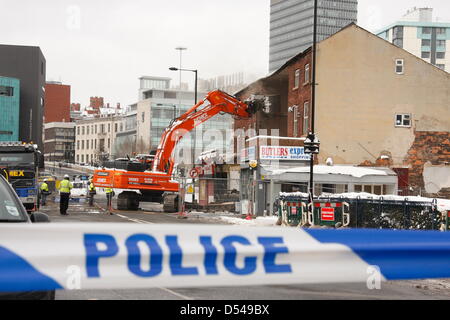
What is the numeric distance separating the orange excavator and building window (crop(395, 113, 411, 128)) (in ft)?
29.0

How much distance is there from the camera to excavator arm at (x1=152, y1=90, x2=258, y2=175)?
35.3 m

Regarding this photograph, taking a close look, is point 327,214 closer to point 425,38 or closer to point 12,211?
point 12,211

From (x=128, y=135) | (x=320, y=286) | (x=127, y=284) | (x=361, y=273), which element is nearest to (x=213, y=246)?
(x=127, y=284)

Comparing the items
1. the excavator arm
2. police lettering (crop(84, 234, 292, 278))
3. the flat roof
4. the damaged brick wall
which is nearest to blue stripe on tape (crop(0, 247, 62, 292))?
police lettering (crop(84, 234, 292, 278))

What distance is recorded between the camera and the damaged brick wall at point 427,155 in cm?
3928

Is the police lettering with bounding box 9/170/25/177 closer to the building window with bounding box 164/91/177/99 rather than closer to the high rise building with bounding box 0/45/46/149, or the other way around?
the high rise building with bounding box 0/45/46/149

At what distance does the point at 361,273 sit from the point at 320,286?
445 cm

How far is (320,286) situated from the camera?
1034cm

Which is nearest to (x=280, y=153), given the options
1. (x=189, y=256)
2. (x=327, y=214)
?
(x=327, y=214)

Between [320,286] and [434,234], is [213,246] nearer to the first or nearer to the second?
[434,234]

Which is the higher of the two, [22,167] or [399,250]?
[22,167]

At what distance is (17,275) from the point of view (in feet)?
17.3

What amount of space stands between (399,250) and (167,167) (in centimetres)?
3041
